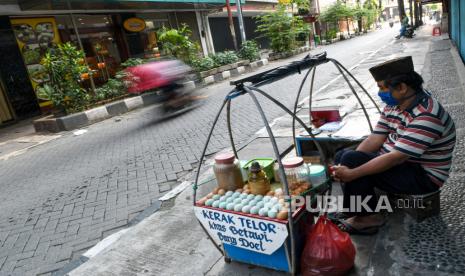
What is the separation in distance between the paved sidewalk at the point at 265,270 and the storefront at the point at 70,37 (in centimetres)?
866

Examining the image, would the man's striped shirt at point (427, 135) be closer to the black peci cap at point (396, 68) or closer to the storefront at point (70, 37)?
the black peci cap at point (396, 68)

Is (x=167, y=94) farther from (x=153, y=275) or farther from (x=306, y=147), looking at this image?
(x=153, y=275)

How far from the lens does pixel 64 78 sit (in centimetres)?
1004

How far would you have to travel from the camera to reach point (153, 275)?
289 centimetres

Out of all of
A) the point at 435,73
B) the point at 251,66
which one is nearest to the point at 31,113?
the point at 251,66

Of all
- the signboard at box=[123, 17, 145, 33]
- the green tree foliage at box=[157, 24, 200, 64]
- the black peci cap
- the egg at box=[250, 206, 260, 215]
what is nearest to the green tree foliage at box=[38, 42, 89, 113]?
the green tree foliage at box=[157, 24, 200, 64]

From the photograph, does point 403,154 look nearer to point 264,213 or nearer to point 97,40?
point 264,213

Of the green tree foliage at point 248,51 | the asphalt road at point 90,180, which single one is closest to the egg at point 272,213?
the asphalt road at point 90,180

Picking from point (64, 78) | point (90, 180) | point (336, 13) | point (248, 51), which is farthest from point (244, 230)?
point (336, 13)

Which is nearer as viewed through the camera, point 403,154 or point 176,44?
point 403,154

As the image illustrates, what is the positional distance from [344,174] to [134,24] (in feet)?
50.5

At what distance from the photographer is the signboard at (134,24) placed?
15.8 metres

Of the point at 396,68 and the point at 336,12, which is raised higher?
the point at 336,12

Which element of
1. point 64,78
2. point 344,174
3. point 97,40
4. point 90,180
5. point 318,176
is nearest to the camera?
point 344,174
